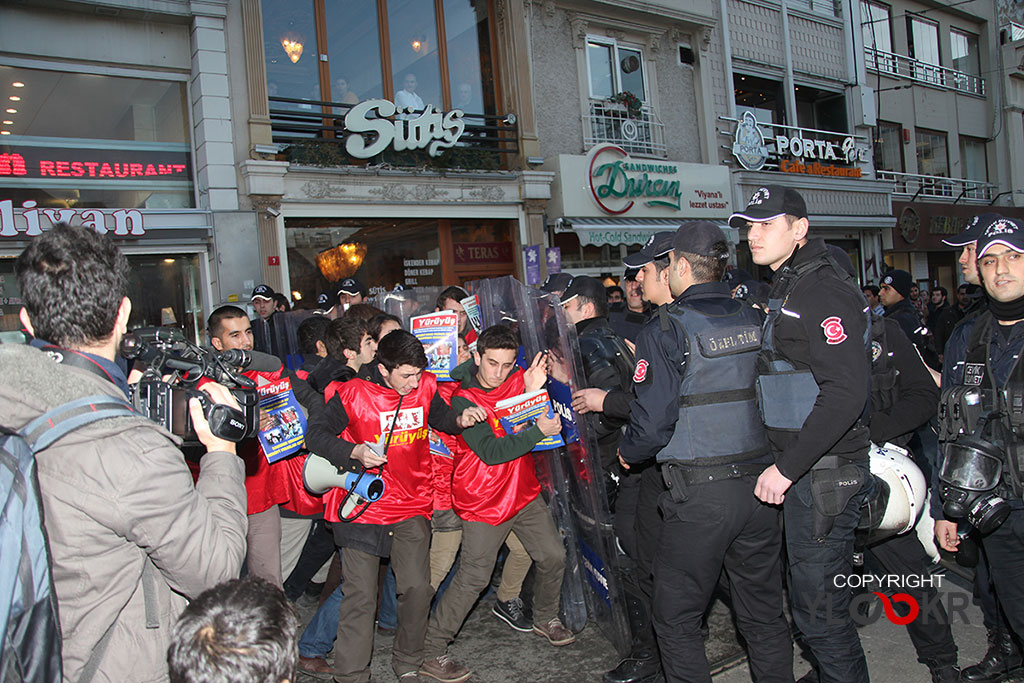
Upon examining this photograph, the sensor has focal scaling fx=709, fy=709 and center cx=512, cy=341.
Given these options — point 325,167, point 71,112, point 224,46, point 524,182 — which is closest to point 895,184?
point 524,182

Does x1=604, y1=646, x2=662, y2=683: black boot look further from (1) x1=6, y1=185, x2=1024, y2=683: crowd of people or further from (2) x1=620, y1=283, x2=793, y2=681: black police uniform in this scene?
(2) x1=620, y1=283, x2=793, y2=681: black police uniform

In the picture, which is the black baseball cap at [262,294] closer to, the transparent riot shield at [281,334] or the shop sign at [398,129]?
the transparent riot shield at [281,334]

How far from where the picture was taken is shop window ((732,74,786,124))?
17.1 meters

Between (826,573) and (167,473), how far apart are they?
2.42 meters

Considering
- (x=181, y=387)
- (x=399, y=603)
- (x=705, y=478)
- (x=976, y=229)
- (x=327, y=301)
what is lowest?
(x=399, y=603)

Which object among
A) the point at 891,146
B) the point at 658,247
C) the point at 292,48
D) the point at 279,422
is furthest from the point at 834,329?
the point at 891,146

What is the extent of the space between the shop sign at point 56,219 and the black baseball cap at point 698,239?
7.86 meters

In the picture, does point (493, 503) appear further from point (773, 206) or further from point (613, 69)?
point (613, 69)

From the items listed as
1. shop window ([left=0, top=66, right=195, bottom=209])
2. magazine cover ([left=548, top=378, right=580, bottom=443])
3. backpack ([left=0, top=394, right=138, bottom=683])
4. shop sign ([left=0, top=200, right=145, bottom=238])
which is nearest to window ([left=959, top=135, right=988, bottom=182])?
shop window ([left=0, top=66, right=195, bottom=209])

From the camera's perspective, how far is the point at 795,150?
55.3ft

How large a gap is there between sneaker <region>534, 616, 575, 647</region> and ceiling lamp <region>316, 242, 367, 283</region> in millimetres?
8371

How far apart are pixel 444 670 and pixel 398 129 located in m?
9.40

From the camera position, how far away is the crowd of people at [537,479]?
1674 millimetres

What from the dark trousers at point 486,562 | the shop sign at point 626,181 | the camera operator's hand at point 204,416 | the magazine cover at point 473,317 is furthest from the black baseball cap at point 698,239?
the shop sign at point 626,181
